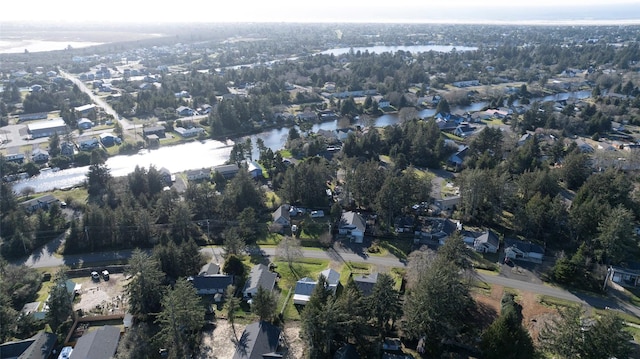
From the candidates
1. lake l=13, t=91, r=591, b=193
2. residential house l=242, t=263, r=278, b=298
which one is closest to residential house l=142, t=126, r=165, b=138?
lake l=13, t=91, r=591, b=193

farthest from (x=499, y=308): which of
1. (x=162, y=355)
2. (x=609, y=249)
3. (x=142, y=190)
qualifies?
(x=142, y=190)

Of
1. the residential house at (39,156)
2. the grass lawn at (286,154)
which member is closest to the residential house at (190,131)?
the grass lawn at (286,154)

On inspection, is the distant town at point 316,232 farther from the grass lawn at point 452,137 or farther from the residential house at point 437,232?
the grass lawn at point 452,137

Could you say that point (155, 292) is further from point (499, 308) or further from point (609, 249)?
point (609, 249)

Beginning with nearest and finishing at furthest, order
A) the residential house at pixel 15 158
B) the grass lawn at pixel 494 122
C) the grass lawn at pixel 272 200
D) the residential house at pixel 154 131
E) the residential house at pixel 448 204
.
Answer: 1. the residential house at pixel 448 204
2. the grass lawn at pixel 272 200
3. the residential house at pixel 15 158
4. the residential house at pixel 154 131
5. the grass lawn at pixel 494 122

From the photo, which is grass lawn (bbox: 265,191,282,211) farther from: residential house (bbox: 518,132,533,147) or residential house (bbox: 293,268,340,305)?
residential house (bbox: 518,132,533,147)

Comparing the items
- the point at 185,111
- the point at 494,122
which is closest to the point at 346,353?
the point at 494,122

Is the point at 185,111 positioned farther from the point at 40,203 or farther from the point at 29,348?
the point at 29,348

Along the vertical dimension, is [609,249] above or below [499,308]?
above
